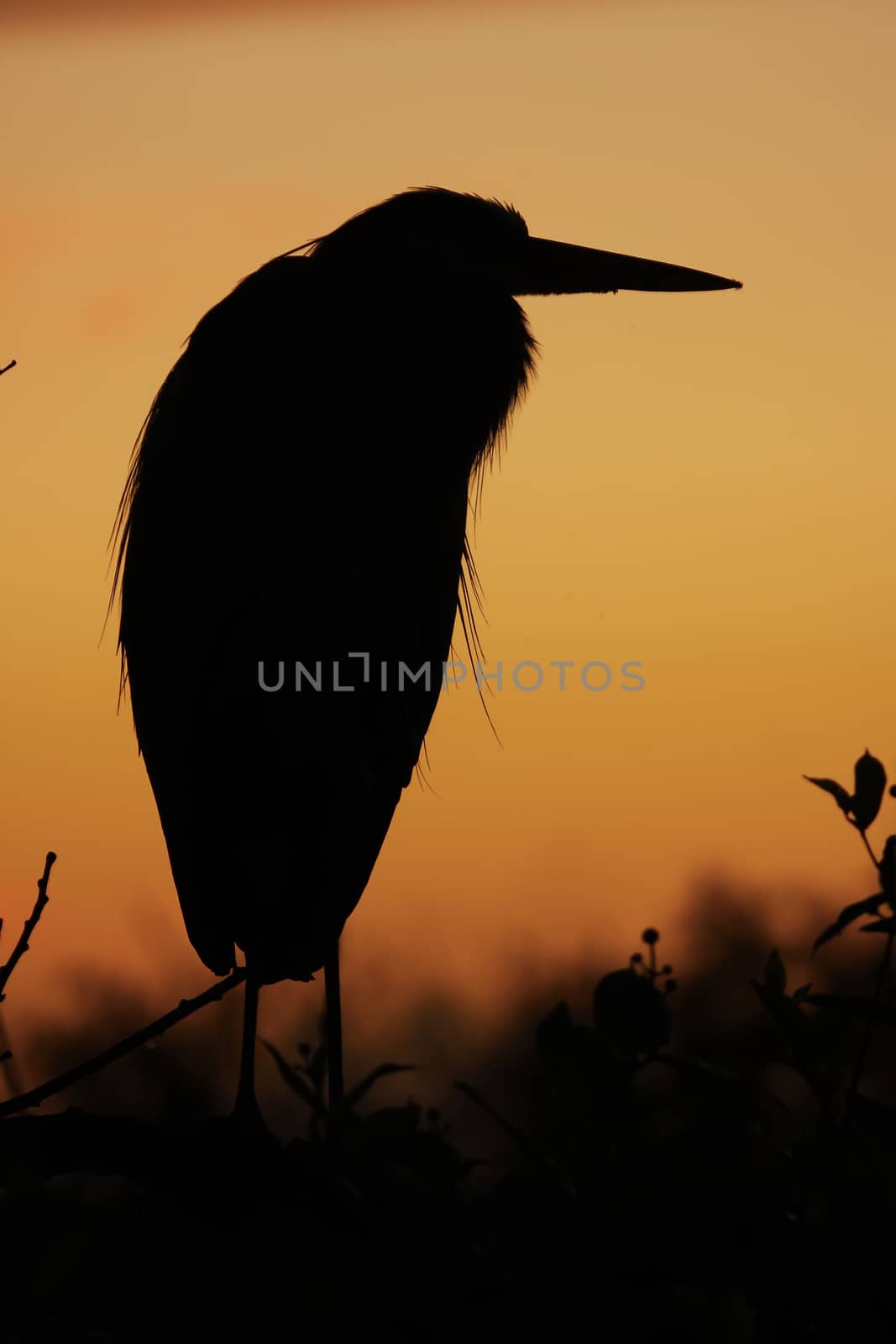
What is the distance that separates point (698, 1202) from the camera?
1164 millimetres

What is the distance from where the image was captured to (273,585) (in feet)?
10.6

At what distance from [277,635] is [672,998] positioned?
2.12 metres

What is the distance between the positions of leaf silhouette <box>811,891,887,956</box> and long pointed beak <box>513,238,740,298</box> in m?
3.52

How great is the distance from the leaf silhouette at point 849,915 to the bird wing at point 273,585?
2030 mm

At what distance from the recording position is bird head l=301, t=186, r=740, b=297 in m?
3.83

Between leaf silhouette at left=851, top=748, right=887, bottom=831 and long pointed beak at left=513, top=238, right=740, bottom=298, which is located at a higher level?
long pointed beak at left=513, top=238, right=740, bottom=298

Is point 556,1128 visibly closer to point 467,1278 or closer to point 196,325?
point 467,1278

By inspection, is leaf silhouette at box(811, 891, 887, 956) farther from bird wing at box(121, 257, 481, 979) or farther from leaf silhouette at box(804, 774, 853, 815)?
bird wing at box(121, 257, 481, 979)

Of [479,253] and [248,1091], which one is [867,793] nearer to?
[248,1091]

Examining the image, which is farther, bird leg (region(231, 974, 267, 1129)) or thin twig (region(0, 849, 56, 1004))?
bird leg (region(231, 974, 267, 1129))

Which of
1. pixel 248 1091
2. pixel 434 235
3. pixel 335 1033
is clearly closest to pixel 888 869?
pixel 248 1091

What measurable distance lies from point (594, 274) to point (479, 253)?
1.94ft

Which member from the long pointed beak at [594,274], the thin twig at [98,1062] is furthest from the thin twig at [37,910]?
the long pointed beak at [594,274]

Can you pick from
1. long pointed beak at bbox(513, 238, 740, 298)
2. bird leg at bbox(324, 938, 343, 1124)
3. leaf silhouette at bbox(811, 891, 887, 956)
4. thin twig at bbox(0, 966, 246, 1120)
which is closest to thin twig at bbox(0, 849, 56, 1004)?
thin twig at bbox(0, 966, 246, 1120)
